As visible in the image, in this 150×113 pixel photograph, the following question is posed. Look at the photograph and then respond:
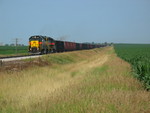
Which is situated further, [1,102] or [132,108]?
[1,102]

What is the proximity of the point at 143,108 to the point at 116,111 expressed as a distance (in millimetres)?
803

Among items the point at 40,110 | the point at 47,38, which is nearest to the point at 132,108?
the point at 40,110

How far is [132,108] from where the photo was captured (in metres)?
7.39

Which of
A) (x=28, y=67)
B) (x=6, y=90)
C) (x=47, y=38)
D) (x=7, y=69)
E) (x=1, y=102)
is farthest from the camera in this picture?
(x=47, y=38)

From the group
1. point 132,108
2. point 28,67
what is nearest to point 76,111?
point 132,108

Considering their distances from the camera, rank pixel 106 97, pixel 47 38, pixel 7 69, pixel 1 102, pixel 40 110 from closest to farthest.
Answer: pixel 40 110, pixel 106 97, pixel 1 102, pixel 7 69, pixel 47 38

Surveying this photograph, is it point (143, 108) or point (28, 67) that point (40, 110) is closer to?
point (143, 108)

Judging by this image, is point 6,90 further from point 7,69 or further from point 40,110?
point 7,69

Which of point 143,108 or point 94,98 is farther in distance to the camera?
point 94,98

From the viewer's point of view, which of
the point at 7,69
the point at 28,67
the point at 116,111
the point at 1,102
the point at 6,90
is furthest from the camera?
the point at 28,67

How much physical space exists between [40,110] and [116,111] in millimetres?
2214

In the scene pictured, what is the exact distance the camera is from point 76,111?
7.55 m

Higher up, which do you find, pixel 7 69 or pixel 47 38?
pixel 47 38

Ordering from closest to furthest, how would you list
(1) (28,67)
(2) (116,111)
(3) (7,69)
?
(2) (116,111)
(3) (7,69)
(1) (28,67)
